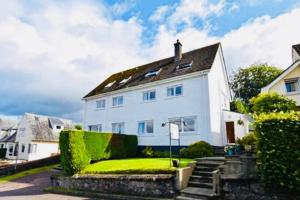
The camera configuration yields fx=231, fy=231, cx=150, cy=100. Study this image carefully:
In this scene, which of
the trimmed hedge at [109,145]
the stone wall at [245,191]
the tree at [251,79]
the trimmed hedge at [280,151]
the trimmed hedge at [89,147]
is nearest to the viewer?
the trimmed hedge at [280,151]

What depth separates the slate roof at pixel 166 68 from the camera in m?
21.6

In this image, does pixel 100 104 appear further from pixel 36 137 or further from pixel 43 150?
pixel 43 150

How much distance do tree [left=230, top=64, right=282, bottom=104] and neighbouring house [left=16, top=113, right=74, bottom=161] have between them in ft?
115

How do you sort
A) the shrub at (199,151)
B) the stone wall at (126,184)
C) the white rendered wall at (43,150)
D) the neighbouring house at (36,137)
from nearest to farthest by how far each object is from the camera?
the stone wall at (126,184)
the shrub at (199,151)
the white rendered wall at (43,150)
the neighbouring house at (36,137)

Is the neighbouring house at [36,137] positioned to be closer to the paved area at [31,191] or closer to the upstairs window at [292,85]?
the paved area at [31,191]

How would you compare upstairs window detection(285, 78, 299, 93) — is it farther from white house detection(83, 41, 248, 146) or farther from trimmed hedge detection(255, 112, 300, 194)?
trimmed hedge detection(255, 112, 300, 194)

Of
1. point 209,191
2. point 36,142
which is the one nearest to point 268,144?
point 209,191

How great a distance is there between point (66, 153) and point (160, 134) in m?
9.03

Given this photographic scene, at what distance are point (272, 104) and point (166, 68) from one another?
1222cm

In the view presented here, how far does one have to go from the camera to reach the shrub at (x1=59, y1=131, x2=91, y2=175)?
15461 millimetres

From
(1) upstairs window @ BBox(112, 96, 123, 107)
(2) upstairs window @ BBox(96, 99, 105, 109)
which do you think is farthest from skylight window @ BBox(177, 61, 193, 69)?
(2) upstairs window @ BBox(96, 99, 105, 109)

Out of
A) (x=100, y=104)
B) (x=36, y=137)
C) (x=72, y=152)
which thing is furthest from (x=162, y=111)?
(x=36, y=137)

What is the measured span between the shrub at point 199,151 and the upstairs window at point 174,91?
210 inches

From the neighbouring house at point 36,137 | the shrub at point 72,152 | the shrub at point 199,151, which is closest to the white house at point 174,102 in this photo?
the shrub at point 199,151
